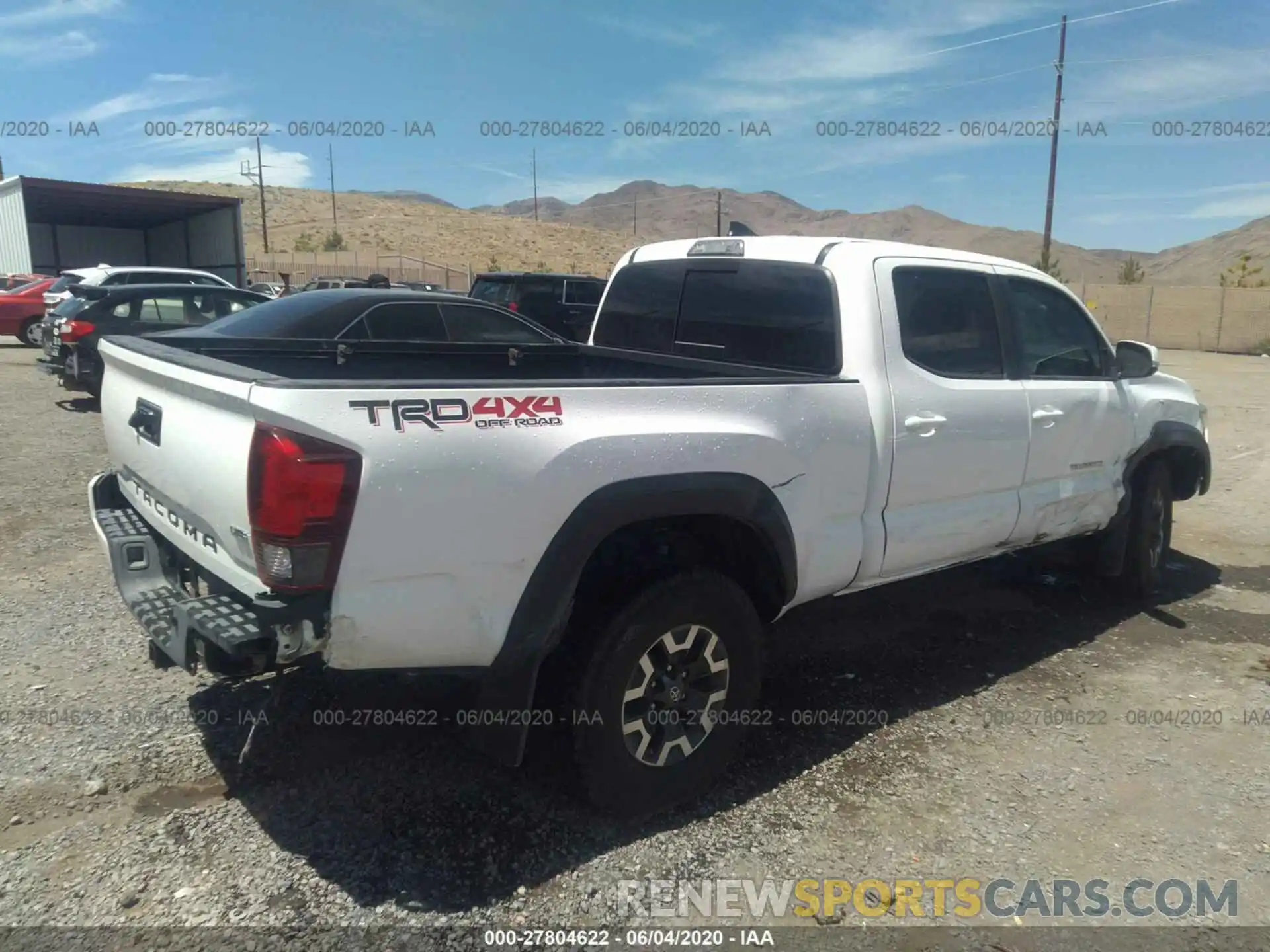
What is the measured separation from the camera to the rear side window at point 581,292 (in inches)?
600

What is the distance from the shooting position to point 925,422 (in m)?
3.82

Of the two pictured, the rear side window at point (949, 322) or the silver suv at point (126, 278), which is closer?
the rear side window at point (949, 322)

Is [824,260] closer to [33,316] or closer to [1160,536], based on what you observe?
[1160,536]

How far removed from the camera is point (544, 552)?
8.86 feet

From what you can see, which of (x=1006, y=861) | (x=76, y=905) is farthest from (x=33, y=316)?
(x=1006, y=861)

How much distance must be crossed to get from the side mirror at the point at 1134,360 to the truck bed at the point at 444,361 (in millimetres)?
2494

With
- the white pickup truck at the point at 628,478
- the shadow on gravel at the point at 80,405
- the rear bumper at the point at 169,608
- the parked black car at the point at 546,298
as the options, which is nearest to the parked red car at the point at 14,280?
the shadow on gravel at the point at 80,405

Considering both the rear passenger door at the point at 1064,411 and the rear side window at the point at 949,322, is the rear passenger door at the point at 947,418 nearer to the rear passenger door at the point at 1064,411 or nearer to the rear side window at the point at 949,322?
the rear side window at the point at 949,322

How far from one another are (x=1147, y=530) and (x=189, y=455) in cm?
533

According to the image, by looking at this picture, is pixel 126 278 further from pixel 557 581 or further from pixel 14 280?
pixel 557 581

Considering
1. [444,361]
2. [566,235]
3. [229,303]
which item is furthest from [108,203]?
[566,235]

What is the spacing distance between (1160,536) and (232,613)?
555 cm

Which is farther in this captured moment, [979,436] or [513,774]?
[979,436]

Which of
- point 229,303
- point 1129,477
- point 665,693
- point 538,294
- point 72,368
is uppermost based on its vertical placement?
point 538,294
